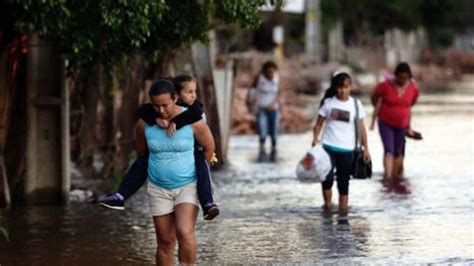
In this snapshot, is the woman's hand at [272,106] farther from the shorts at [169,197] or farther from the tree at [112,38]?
the shorts at [169,197]

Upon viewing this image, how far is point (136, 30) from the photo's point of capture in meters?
12.7

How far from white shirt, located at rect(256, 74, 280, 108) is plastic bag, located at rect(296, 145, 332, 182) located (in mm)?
8328

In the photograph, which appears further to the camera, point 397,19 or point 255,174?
point 397,19

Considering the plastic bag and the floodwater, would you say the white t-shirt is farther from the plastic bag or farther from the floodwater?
the floodwater

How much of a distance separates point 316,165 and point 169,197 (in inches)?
190

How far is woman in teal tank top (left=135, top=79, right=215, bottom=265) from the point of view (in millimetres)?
9367

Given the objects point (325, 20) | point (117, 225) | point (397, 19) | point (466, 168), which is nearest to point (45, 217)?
point (117, 225)

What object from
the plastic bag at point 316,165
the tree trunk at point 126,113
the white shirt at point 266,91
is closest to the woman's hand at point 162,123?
the plastic bag at point 316,165

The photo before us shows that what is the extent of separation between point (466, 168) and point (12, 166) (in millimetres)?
7324

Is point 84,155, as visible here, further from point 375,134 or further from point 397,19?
point 397,19

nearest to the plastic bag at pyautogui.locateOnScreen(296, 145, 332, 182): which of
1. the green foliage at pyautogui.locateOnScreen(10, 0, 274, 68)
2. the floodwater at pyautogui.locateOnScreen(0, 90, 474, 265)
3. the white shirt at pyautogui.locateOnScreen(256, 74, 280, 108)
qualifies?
the floodwater at pyautogui.locateOnScreen(0, 90, 474, 265)

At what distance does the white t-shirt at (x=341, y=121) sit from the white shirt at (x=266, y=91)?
825 centimetres

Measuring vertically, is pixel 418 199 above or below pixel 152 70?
below

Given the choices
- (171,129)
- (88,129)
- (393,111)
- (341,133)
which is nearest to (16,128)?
(88,129)
